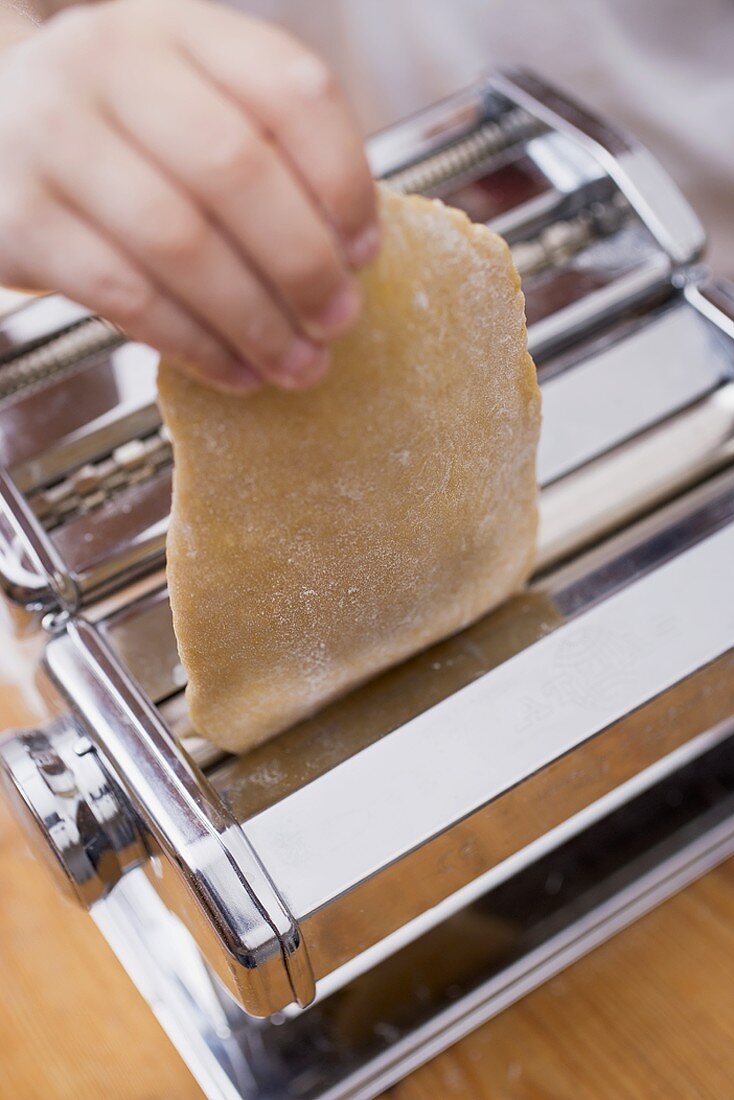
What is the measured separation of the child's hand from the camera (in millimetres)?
271

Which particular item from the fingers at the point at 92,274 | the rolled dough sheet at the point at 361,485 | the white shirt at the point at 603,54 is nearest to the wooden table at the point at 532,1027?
the rolled dough sheet at the point at 361,485

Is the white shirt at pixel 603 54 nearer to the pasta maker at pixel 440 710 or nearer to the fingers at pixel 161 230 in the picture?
the pasta maker at pixel 440 710

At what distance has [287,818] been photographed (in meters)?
0.44

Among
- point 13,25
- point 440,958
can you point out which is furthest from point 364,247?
point 440,958

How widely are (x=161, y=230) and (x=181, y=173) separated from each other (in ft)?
0.05

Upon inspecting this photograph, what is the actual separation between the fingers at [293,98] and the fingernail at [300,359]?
3cm

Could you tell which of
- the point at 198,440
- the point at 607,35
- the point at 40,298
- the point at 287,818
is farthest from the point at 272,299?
the point at 607,35

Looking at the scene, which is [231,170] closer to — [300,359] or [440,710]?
[300,359]

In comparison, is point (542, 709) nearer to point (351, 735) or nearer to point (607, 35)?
point (351, 735)

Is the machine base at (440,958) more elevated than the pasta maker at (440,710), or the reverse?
the pasta maker at (440,710)

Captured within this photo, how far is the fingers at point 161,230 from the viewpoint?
27 cm

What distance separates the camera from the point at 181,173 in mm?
271

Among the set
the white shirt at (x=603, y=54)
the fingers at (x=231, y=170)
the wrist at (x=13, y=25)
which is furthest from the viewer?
the white shirt at (x=603, y=54)

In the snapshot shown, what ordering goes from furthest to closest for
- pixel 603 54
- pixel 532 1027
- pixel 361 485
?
1. pixel 603 54
2. pixel 532 1027
3. pixel 361 485
